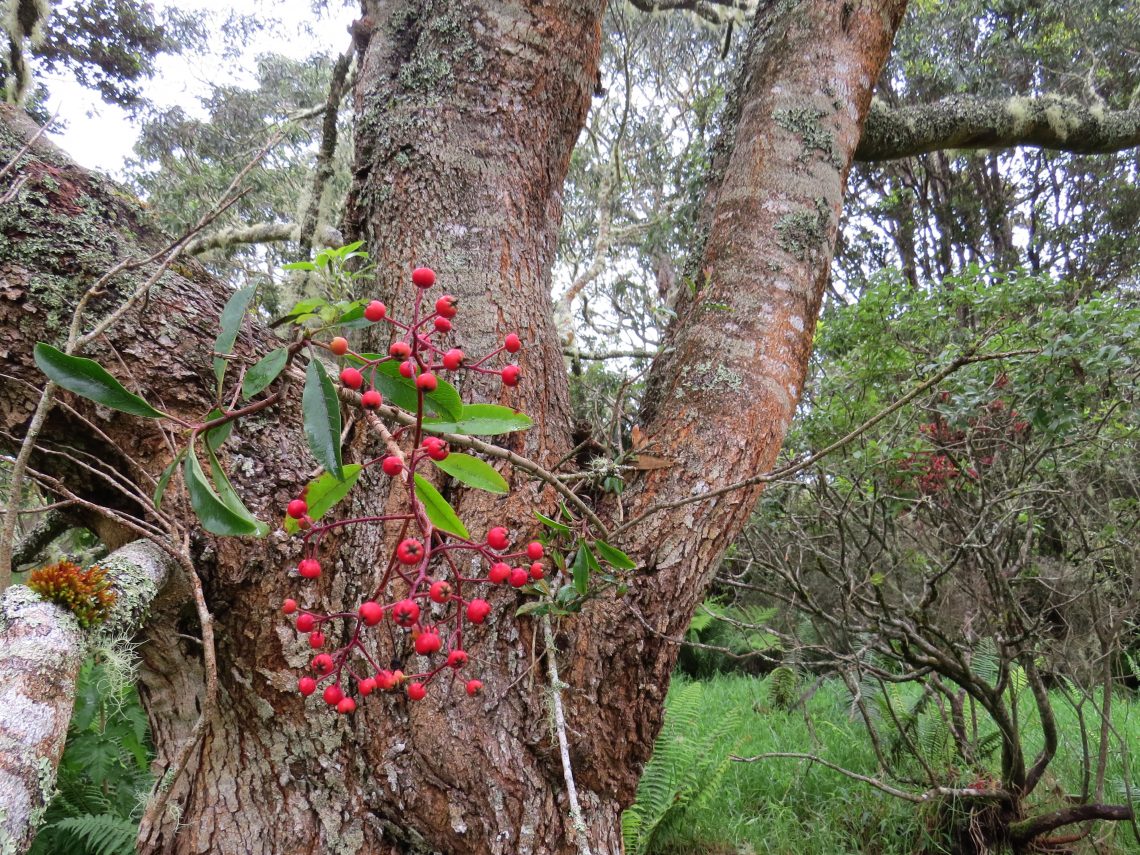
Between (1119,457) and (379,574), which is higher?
(1119,457)

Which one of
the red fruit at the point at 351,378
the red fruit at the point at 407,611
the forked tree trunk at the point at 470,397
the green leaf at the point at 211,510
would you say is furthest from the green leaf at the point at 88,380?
the forked tree trunk at the point at 470,397

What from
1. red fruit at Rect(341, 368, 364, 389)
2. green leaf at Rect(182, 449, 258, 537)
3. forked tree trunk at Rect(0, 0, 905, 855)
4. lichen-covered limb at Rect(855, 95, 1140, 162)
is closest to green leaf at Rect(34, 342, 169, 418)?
green leaf at Rect(182, 449, 258, 537)

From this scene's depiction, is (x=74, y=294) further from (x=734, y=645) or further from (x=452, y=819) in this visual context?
(x=734, y=645)

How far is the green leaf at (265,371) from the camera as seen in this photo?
69cm

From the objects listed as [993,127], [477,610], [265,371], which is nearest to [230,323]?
[265,371]

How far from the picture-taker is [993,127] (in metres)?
2.45

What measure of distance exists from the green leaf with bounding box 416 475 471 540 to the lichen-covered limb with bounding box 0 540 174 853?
49 centimetres

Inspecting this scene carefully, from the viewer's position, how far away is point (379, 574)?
46.9 inches

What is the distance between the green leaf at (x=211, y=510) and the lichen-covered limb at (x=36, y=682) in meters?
0.36

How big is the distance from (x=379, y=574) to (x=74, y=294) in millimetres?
696

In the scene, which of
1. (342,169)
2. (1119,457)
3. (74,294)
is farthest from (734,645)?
(342,169)

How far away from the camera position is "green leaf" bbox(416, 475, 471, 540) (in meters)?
0.73

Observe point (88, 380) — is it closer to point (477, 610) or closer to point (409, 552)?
point (409, 552)

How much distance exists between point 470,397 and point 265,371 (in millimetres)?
597
